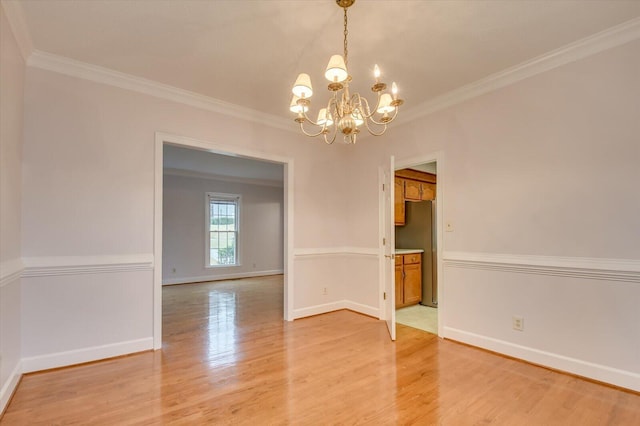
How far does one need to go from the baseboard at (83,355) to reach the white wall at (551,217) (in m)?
3.13

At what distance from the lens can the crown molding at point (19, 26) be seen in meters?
2.01

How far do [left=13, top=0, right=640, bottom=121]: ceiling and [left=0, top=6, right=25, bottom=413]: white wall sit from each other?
1.05 feet

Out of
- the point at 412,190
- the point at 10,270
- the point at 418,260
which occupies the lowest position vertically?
the point at 418,260

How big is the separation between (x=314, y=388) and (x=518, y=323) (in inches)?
76.1

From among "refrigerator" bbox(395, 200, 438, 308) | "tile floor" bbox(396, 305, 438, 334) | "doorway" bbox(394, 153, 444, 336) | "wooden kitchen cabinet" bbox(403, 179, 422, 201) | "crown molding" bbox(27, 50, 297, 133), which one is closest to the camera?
"crown molding" bbox(27, 50, 297, 133)

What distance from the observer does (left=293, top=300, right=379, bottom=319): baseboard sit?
13.7ft

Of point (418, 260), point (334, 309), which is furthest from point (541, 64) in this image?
point (334, 309)

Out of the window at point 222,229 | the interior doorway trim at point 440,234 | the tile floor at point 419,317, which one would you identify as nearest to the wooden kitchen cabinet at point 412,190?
the interior doorway trim at point 440,234

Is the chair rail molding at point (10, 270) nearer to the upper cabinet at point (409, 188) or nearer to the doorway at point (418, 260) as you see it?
the doorway at point (418, 260)

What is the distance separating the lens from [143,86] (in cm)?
309

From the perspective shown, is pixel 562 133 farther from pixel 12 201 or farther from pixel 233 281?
pixel 233 281

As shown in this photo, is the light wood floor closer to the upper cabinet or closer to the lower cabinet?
the lower cabinet

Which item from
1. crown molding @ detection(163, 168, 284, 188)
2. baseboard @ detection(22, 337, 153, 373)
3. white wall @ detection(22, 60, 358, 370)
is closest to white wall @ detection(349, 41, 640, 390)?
white wall @ detection(22, 60, 358, 370)

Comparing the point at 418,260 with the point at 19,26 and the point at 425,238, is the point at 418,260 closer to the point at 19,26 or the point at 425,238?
the point at 425,238
